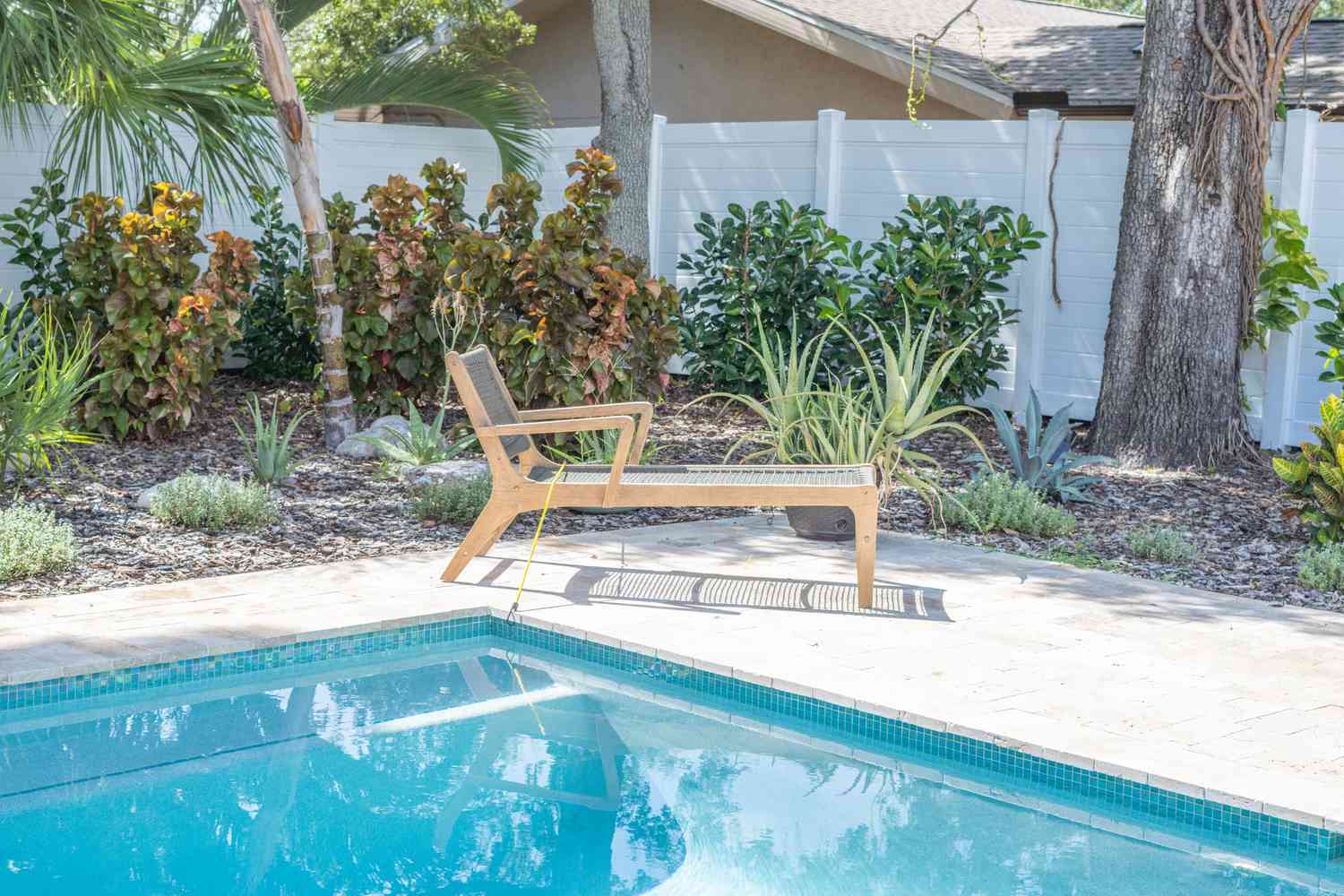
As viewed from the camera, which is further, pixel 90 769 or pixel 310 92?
pixel 310 92

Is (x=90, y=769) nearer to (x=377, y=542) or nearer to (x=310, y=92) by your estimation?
(x=377, y=542)

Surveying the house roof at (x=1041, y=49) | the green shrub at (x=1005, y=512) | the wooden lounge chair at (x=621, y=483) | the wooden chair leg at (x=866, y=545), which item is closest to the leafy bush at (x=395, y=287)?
the wooden lounge chair at (x=621, y=483)

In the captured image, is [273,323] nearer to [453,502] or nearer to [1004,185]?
[453,502]

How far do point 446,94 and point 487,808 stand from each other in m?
6.95

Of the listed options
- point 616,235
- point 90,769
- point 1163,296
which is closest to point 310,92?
point 616,235

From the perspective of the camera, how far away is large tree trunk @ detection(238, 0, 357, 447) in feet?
23.0

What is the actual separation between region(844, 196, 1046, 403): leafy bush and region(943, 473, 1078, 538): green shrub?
1.93 meters

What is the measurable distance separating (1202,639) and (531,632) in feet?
6.99

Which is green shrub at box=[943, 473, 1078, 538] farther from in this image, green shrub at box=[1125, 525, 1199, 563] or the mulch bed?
green shrub at box=[1125, 525, 1199, 563]

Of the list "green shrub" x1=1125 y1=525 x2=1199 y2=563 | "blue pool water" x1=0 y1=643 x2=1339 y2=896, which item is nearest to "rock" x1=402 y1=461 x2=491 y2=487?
"blue pool water" x1=0 y1=643 x2=1339 y2=896

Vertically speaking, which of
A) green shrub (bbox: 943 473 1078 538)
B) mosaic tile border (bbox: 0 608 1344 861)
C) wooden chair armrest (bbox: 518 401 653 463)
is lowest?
mosaic tile border (bbox: 0 608 1344 861)

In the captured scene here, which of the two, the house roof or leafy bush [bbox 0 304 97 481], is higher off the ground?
the house roof

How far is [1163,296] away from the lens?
746 centimetres

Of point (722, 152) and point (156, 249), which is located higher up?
point (722, 152)
